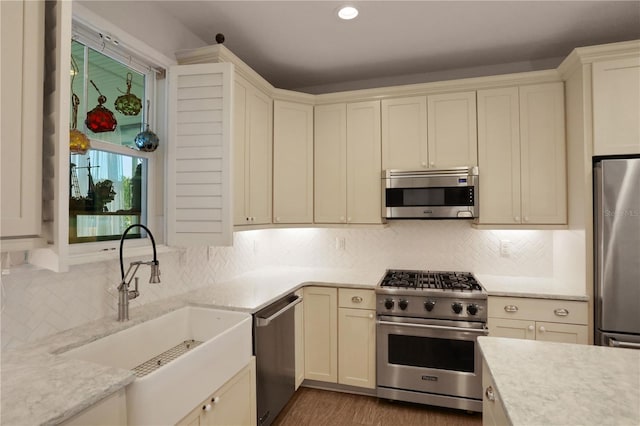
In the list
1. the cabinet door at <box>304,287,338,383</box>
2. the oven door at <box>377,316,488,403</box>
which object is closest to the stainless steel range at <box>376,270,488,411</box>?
the oven door at <box>377,316,488,403</box>

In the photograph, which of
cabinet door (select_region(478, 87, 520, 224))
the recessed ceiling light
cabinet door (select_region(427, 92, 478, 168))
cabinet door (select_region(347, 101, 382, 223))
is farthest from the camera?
cabinet door (select_region(347, 101, 382, 223))

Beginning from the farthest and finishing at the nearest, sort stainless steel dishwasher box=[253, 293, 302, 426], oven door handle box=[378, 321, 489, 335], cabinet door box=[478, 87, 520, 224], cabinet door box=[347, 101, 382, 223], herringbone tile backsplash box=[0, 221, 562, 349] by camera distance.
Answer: cabinet door box=[347, 101, 382, 223] < cabinet door box=[478, 87, 520, 224] < oven door handle box=[378, 321, 489, 335] < stainless steel dishwasher box=[253, 293, 302, 426] < herringbone tile backsplash box=[0, 221, 562, 349]

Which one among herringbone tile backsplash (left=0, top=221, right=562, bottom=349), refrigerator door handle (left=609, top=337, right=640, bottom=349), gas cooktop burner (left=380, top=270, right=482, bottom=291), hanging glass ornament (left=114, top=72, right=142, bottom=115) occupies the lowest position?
refrigerator door handle (left=609, top=337, right=640, bottom=349)

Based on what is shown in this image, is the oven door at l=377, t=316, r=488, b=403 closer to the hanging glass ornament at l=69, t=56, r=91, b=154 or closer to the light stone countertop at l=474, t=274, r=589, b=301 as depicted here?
the light stone countertop at l=474, t=274, r=589, b=301

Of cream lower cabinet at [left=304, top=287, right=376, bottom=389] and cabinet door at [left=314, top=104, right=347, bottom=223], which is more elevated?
cabinet door at [left=314, top=104, right=347, bottom=223]

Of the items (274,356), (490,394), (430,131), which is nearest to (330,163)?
(430,131)

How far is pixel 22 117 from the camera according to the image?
1051 millimetres

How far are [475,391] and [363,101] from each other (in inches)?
98.8

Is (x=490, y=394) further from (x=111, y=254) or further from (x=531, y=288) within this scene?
(x=111, y=254)

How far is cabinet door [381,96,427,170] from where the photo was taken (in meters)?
2.95

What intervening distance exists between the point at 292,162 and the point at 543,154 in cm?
206

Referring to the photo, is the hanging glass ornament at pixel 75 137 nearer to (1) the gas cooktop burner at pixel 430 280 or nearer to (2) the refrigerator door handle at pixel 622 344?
(1) the gas cooktop burner at pixel 430 280

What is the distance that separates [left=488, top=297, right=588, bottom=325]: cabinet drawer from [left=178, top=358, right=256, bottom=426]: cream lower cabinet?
5.75ft

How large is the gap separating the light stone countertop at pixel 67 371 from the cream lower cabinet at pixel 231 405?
1.24 feet
